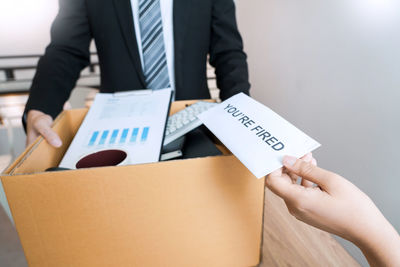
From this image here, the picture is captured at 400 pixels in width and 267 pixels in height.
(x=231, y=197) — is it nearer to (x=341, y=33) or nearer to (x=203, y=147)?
(x=203, y=147)

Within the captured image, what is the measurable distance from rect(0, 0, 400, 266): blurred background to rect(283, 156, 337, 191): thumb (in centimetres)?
97

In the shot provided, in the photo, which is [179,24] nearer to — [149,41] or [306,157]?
[149,41]

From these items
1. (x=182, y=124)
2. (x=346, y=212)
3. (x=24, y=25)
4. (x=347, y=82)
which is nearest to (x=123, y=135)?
(x=182, y=124)

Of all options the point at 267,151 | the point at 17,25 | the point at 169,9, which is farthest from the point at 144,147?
the point at 17,25

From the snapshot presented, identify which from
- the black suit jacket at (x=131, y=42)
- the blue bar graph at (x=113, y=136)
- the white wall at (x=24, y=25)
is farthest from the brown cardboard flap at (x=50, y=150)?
the white wall at (x=24, y=25)

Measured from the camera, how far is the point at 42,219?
0.36m

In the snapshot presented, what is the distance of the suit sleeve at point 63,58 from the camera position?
0.78 meters

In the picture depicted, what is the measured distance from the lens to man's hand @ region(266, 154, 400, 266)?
1.07 ft

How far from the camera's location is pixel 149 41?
1009mm

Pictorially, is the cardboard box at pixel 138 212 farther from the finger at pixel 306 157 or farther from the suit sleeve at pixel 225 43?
the suit sleeve at pixel 225 43

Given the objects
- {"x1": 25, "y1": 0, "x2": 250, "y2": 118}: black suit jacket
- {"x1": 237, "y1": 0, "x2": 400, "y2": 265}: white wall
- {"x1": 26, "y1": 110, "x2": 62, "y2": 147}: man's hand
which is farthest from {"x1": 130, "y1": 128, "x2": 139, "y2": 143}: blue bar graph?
{"x1": 237, "y1": 0, "x2": 400, "y2": 265}: white wall

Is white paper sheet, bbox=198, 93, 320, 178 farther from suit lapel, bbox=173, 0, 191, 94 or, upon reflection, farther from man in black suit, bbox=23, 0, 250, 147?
suit lapel, bbox=173, 0, 191, 94

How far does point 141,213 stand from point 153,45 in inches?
31.0

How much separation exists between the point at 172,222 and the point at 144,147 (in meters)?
0.15
